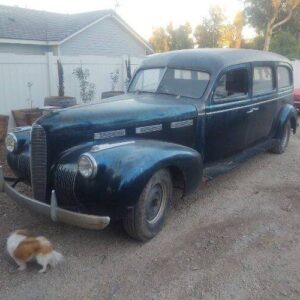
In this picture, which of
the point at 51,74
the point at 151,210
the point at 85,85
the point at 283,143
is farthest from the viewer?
Result: the point at 85,85

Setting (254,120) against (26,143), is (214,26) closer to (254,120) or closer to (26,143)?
(254,120)

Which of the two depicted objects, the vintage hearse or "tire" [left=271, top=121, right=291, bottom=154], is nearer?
the vintage hearse

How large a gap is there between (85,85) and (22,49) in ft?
23.1

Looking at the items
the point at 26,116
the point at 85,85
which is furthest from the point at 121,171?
the point at 85,85

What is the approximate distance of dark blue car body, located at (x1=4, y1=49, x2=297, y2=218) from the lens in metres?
3.44

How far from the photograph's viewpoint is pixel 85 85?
9.68 metres

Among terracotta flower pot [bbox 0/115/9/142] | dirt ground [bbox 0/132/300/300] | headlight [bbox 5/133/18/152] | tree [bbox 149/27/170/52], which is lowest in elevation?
dirt ground [bbox 0/132/300/300]

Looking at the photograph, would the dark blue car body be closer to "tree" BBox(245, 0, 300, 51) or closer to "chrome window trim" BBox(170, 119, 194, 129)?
"chrome window trim" BBox(170, 119, 194, 129)

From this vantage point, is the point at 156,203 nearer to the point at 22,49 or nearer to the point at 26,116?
the point at 26,116

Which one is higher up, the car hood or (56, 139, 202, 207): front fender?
the car hood

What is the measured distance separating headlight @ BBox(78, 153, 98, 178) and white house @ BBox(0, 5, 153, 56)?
12.5m

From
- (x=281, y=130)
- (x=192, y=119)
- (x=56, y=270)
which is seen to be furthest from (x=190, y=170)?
(x=281, y=130)

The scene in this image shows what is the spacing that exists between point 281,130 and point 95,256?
4.56 metres

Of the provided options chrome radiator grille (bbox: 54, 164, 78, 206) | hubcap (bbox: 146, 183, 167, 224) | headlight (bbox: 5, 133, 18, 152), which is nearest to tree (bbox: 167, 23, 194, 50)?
headlight (bbox: 5, 133, 18, 152)
